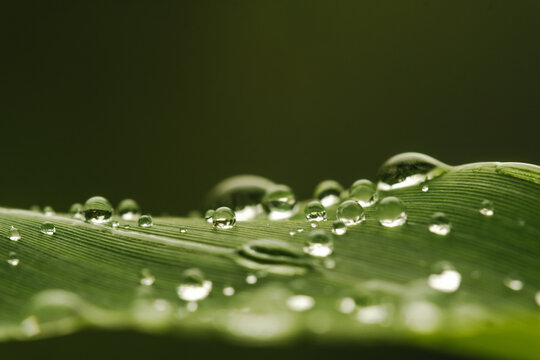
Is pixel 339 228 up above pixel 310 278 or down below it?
above

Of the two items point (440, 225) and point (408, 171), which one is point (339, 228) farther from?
point (408, 171)

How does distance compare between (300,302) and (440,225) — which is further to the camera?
(440,225)

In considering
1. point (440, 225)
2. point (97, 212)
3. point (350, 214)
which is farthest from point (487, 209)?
point (97, 212)

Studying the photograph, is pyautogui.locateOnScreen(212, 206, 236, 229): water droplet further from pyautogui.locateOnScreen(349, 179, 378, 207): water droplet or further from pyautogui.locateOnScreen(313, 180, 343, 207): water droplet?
pyautogui.locateOnScreen(313, 180, 343, 207): water droplet

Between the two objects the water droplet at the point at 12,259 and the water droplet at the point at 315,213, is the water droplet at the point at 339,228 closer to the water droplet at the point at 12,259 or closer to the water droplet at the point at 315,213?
the water droplet at the point at 315,213

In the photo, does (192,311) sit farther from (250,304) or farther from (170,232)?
(170,232)

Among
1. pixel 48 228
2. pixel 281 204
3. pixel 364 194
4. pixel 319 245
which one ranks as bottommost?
pixel 319 245

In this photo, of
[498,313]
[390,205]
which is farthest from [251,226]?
[498,313]

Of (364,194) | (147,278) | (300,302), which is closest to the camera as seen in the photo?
(300,302)

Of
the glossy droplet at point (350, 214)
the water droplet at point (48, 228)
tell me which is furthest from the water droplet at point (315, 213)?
the water droplet at point (48, 228)
